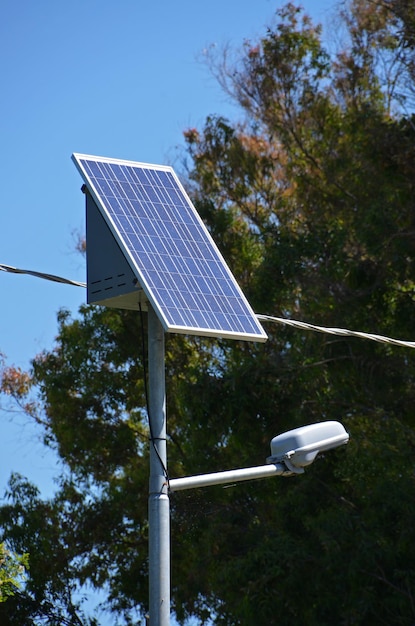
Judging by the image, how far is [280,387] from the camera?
19.9 metres

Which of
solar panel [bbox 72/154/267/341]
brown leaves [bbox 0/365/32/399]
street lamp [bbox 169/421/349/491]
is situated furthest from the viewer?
brown leaves [bbox 0/365/32/399]

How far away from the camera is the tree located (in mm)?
18203

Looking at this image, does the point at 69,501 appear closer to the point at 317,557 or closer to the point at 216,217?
the point at 216,217

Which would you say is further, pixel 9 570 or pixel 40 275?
pixel 9 570

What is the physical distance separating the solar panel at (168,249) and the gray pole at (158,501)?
0.22 meters

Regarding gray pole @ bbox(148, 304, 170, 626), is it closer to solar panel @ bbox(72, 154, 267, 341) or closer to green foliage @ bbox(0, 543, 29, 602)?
solar panel @ bbox(72, 154, 267, 341)

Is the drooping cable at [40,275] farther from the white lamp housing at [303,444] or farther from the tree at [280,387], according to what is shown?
the tree at [280,387]

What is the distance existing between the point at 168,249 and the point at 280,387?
13461 millimetres

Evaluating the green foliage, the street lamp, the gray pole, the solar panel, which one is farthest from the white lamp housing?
the green foliage

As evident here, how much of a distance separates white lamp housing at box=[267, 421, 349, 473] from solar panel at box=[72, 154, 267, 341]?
541 mm

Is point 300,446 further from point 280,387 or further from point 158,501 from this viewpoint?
point 280,387

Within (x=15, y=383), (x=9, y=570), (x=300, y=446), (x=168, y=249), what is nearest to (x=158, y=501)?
(x=300, y=446)

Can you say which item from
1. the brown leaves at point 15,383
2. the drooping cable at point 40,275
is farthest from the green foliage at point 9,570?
the brown leaves at point 15,383

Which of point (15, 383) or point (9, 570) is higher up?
point (15, 383)
